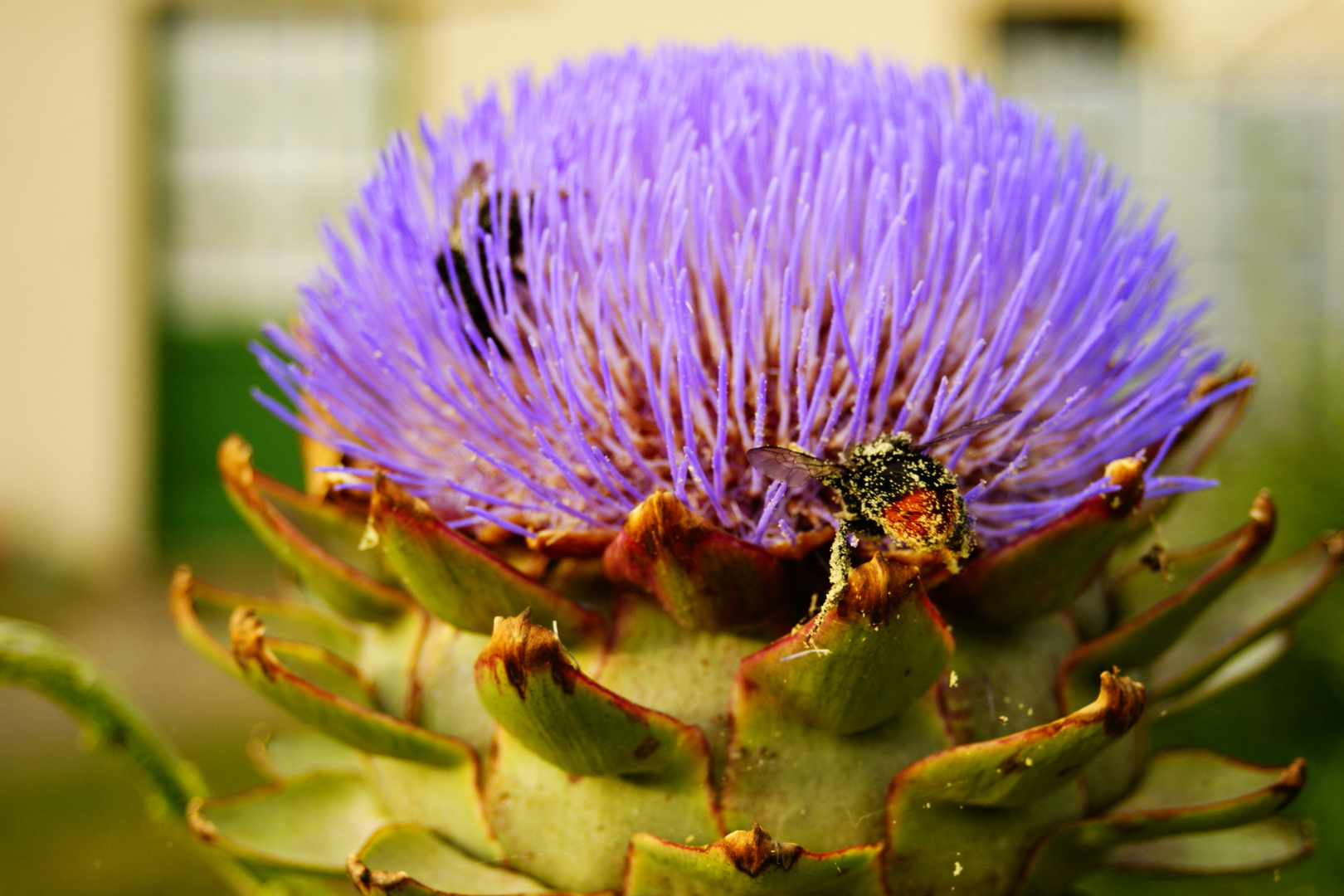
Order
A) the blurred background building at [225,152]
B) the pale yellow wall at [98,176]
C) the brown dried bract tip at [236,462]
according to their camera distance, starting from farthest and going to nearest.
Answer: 1. the pale yellow wall at [98,176]
2. the blurred background building at [225,152]
3. the brown dried bract tip at [236,462]

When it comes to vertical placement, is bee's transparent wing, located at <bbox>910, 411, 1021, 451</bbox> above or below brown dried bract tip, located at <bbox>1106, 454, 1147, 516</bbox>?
above

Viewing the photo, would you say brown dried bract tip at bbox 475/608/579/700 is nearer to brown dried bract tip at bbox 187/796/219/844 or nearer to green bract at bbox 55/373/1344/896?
green bract at bbox 55/373/1344/896

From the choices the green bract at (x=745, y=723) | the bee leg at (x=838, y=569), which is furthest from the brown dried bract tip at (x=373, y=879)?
the bee leg at (x=838, y=569)

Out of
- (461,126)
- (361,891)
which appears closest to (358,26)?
(461,126)

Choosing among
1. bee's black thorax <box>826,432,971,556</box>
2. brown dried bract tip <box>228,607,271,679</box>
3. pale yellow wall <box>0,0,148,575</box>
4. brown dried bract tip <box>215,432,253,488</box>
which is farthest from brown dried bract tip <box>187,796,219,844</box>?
pale yellow wall <box>0,0,148,575</box>

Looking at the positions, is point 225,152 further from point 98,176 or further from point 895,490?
point 895,490

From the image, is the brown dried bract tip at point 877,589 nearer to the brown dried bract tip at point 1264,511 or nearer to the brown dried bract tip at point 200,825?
the brown dried bract tip at point 1264,511
